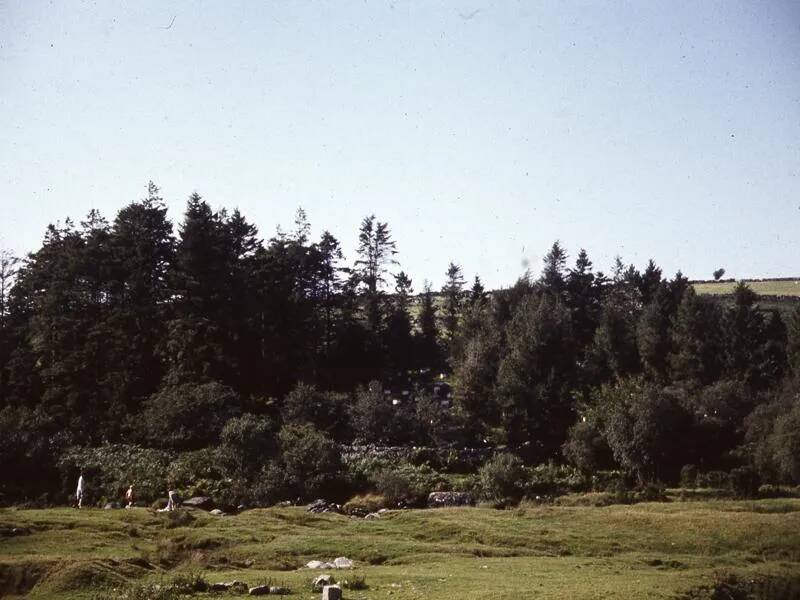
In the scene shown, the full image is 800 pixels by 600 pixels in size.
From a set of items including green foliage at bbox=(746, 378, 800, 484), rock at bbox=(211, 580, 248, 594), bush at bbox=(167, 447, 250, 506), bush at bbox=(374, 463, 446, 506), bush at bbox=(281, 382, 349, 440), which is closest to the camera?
rock at bbox=(211, 580, 248, 594)

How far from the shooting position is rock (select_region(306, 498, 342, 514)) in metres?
47.2

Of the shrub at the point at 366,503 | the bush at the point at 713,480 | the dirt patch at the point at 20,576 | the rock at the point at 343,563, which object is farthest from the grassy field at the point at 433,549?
the bush at the point at 713,480

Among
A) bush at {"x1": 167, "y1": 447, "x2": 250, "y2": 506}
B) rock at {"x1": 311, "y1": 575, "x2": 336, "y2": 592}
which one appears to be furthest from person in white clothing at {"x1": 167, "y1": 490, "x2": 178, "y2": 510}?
rock at {"x1": 311, "y1": 575, "x2": 336, "y2": 592}

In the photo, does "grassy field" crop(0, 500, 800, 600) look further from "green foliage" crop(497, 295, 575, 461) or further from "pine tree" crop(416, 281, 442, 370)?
"pine tree" crop(416, 281, 442, 370)

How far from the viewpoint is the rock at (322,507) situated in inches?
1858

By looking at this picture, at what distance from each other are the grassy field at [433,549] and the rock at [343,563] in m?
0.49

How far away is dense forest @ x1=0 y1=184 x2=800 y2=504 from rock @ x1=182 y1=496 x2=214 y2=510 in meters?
2.84

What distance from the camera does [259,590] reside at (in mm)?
23516

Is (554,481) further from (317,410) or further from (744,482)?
(317,410)

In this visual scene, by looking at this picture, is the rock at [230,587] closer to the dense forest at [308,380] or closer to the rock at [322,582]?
the rock at [322,582]

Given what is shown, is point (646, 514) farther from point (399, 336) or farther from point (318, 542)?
point (399, 336)

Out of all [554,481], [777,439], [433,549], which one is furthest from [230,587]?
[777,439]

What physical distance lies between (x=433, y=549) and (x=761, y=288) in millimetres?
158214

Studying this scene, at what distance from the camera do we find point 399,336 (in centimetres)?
9525
